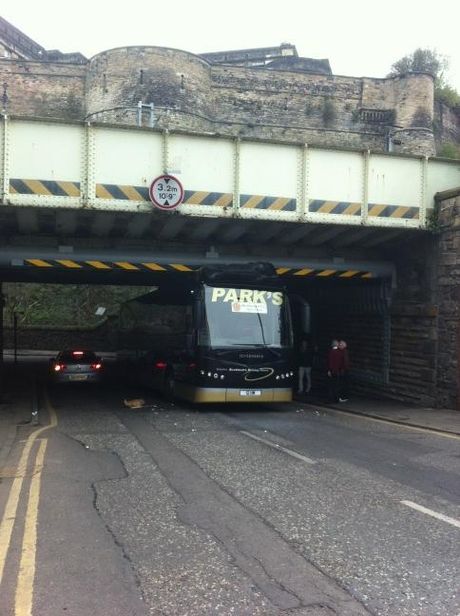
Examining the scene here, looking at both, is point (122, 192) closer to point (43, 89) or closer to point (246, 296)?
point (246, 296)

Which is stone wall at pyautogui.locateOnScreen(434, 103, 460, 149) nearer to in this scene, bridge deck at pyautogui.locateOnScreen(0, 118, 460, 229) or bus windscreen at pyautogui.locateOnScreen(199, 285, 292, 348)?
bridge deck at pyautogui.locateOnScreen(0, 118, 460, 229)

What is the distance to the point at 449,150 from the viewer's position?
1631 inches

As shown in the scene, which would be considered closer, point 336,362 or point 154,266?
point 154,266

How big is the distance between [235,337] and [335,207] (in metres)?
3.65

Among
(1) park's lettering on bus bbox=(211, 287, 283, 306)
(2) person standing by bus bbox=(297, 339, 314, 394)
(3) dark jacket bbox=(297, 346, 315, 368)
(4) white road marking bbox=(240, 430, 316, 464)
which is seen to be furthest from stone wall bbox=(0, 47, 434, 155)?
(4) white road marking bbox=(240, 430, 316, 464)

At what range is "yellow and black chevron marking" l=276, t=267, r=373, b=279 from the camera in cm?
1512

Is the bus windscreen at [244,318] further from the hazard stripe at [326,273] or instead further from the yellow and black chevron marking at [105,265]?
the hazard stripe at [326,273]

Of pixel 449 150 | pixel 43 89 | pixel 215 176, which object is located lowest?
pixel 215 176

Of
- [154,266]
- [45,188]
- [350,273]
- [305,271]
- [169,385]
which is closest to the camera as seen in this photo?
[45,188]

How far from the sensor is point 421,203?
13625mm

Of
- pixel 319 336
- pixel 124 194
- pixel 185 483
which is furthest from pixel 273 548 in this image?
pixel 319 336

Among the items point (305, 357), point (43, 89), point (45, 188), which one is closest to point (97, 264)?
point (45, 188)

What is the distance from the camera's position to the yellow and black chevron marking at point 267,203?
1255 cm

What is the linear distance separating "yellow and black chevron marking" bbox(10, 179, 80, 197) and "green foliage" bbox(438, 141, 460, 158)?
35.1 metres
